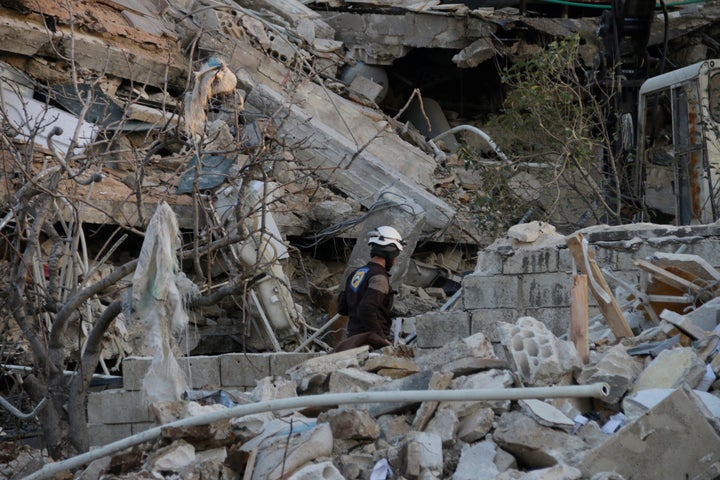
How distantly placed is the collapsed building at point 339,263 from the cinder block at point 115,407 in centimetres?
1

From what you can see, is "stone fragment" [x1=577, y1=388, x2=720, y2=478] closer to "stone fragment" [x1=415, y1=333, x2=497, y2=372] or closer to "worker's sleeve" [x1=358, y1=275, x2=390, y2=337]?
"stone fragment" [x1=415, y1=333, x2=497, y2=372]

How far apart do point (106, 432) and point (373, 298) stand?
6.59 ft

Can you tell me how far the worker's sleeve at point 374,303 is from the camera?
745 centimetres

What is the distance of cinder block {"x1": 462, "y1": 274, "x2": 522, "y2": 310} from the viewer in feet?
24.9

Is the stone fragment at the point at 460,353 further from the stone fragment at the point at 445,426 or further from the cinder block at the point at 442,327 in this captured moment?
the cinder block at the point at 442,327

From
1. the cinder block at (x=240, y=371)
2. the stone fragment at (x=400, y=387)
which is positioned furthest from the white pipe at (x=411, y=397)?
the cinder block at (x=240, y=371)

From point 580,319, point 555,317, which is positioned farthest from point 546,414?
point 555,317

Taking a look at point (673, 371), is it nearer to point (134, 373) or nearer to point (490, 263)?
point (490, 263)

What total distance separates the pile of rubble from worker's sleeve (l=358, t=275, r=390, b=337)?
1485 mm

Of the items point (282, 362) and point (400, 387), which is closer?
point (400, 387)

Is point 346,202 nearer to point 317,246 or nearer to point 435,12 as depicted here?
point 317,246

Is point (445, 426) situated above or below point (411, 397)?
below

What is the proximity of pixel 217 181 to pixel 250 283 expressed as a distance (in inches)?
120

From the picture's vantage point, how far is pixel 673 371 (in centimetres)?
526
